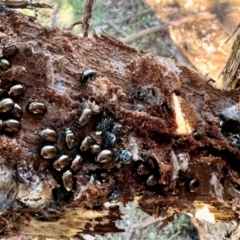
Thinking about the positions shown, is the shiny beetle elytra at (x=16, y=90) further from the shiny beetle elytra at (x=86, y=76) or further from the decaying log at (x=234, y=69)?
the decaying log at (x=234, y=69)

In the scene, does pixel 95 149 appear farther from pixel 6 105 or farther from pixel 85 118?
pixel 6 105

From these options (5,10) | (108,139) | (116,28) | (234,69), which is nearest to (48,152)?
(108,139)

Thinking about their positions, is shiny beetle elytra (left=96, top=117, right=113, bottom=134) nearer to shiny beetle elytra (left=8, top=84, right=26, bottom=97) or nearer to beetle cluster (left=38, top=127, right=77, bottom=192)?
beetle cluster (left=38, top=127, right=77, bottom=192)

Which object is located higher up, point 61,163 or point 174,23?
point 61,163

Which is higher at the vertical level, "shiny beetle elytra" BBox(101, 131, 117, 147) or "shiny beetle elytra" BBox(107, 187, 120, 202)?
"shiny beetle elytra" BBox(101, 131, 117, 147)

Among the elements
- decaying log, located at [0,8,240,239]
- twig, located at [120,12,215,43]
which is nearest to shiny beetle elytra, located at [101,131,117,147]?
decaying log, located at [0,8,240,239]

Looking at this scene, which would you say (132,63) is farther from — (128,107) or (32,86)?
(32,86)

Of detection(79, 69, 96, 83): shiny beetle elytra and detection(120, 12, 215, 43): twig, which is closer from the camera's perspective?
detection(79, 69, 96, 83): shiny beetle elytra
